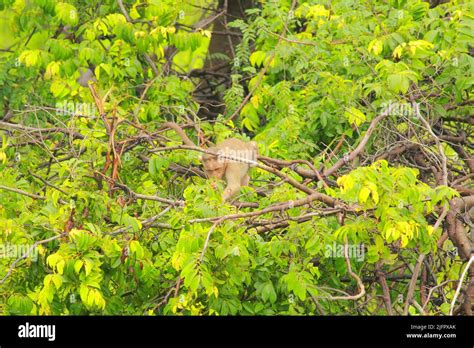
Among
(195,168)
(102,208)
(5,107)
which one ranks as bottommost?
(5,107)

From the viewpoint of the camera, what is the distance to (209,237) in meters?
6.09

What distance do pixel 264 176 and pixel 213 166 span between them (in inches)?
14.3

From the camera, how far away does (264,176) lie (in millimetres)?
7672

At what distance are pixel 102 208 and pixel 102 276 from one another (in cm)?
42

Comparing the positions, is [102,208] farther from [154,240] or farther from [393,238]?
[393,238]

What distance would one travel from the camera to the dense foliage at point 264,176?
6148 mm

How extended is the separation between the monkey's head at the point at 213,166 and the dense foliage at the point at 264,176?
0.48 ft

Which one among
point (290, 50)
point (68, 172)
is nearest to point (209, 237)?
point (68, 172)

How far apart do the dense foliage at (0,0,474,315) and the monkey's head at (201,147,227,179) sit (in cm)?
15
